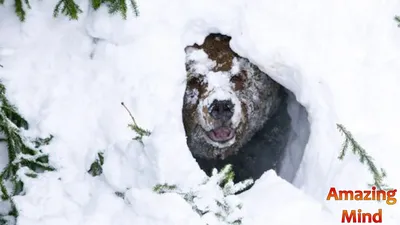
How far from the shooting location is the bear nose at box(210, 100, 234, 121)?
5.24 m

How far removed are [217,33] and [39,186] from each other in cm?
231

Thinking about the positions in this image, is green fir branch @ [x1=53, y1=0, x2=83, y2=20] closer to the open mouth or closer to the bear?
the bear

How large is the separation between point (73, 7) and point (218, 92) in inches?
61.3

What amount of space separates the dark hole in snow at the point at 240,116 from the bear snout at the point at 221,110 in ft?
0.09

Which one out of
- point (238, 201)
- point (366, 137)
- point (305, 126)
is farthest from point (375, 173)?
point (305, 126)

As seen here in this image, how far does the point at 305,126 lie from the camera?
6090mm

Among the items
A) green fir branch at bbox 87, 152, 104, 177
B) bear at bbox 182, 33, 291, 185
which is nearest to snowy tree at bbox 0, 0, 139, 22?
bear at bbox 182, 33, 291, 185

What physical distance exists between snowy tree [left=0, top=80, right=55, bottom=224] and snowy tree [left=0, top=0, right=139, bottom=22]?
30.7 inches

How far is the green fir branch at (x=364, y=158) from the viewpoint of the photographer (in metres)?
3.99

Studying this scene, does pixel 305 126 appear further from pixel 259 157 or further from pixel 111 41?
pixel 111 41

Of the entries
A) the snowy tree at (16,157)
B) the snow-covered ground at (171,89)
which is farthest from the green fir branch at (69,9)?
the snowy tree at (16,157)

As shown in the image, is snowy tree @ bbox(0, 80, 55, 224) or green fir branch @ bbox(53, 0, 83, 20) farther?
green fir branch @ bbox(53, 0, 83, 20)

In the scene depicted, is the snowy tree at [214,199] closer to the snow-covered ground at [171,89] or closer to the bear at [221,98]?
the snow-covered ground at [171,89]

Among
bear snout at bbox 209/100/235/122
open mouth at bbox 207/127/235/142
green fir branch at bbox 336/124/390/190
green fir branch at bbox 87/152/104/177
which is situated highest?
bear snout at bbox 209/100/235/122
